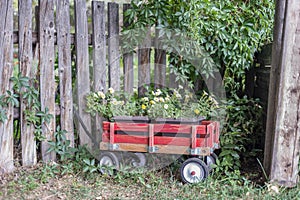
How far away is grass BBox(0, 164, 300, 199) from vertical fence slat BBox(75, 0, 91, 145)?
1.64 ft

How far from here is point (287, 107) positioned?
3156 millimetres

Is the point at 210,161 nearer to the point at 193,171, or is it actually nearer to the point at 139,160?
the point at 193,171

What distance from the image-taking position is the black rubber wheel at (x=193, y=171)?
11.0ft

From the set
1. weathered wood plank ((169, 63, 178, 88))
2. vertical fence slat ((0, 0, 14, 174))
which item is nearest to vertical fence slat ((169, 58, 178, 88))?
weathered wood plank ((169, 63, 178, 88))

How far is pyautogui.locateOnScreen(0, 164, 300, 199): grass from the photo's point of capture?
3135mm

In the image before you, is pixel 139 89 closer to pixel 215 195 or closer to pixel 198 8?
pixel 198 8

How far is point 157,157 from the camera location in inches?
148

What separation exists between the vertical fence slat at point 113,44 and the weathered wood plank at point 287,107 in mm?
1696

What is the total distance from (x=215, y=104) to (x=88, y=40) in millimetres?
1529

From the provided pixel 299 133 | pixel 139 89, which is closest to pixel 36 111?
pixel 139 89

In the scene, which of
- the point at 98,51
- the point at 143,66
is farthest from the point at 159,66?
the point at 98,51

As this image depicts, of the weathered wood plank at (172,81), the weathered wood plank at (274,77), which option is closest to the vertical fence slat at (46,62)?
the weathered wood plank at (172,81)

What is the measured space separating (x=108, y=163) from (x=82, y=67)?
1.04 m

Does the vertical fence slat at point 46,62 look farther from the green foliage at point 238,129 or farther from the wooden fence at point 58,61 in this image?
the green foliage at point 238,129
